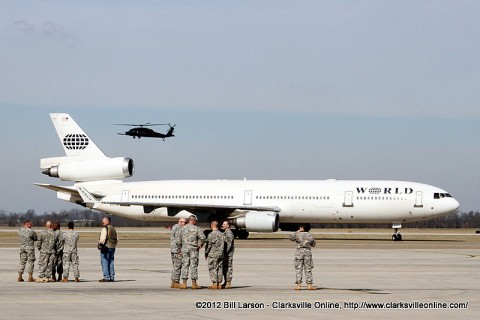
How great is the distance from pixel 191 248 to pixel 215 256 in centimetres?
66

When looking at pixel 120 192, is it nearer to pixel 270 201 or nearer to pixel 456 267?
pixel 270 201

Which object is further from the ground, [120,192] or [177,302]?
[120,192]

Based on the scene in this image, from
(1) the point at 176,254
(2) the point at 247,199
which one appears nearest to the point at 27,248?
(1) the point at 176,254

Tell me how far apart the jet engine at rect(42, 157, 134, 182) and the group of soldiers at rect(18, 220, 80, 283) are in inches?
1601

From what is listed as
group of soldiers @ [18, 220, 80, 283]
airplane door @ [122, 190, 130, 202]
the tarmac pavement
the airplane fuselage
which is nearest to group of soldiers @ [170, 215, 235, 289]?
the tarmac pavement

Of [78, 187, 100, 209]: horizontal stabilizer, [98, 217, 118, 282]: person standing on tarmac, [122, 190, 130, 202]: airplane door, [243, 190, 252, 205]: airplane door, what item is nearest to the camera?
[98, 217, 118, 282]: person standing on tarmac

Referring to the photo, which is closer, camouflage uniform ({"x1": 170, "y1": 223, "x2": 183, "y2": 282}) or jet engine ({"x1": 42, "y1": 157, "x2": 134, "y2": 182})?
camouflage uniform ({"x1": 170, "y1": 223, "x2": 183, "y2": 282})

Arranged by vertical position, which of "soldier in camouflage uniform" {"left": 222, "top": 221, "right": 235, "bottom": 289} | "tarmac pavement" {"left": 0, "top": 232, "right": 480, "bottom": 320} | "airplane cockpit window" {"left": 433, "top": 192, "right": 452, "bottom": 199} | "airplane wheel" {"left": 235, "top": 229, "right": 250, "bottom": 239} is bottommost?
"tarmac pavement" {"left": 0, "top": 232, "right": 480, "bottom": 320}

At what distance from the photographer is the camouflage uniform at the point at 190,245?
81.5 feet

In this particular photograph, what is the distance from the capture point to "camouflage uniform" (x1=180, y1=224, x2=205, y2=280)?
2484cm

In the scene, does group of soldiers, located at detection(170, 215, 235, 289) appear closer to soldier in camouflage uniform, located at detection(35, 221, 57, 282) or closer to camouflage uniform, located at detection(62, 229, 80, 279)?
camouflage uniform, located at detection(62, 229, 80, 279)

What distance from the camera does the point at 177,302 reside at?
67.7 ft

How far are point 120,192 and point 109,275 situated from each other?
133 feet

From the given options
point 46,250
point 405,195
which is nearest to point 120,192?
point 405,195
